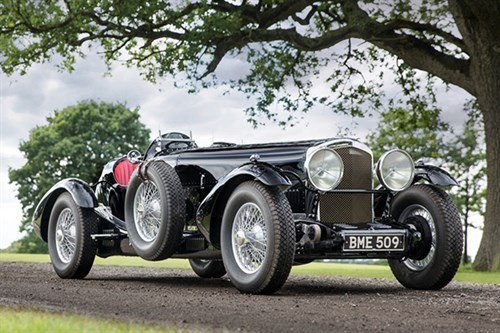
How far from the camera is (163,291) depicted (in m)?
8.31

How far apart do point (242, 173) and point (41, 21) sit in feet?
46.5

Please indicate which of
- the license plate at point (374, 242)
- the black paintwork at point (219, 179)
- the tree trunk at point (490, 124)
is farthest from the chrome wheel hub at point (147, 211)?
the tree trunk at point (490, 124)

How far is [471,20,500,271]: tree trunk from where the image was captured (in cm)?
1653

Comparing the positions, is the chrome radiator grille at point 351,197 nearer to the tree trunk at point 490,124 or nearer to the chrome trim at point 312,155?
the chrome trim at point 312,155

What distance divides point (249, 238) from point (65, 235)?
3648 mm

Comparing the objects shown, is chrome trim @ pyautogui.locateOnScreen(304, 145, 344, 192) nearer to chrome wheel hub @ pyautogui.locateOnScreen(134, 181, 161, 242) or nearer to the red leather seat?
chrome wheel hub @ pyautogui.locateOnScreen(134, 181, 161, 242)

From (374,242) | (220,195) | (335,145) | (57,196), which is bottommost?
(374,242)

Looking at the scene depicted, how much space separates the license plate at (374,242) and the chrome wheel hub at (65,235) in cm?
406

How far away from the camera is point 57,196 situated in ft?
35.4

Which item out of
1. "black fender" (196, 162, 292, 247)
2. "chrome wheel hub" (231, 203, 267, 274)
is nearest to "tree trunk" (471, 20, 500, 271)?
"black fender" (196, 162, 292, 247)

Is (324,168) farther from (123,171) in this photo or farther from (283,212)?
(123,171)

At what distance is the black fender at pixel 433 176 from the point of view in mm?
8807

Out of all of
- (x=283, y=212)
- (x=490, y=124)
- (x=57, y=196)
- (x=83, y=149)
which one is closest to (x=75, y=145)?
(x=83, y=149)

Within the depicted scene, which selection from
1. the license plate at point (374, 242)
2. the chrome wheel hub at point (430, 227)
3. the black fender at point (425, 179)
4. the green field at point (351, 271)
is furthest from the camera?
the green field at point (351, 271)
